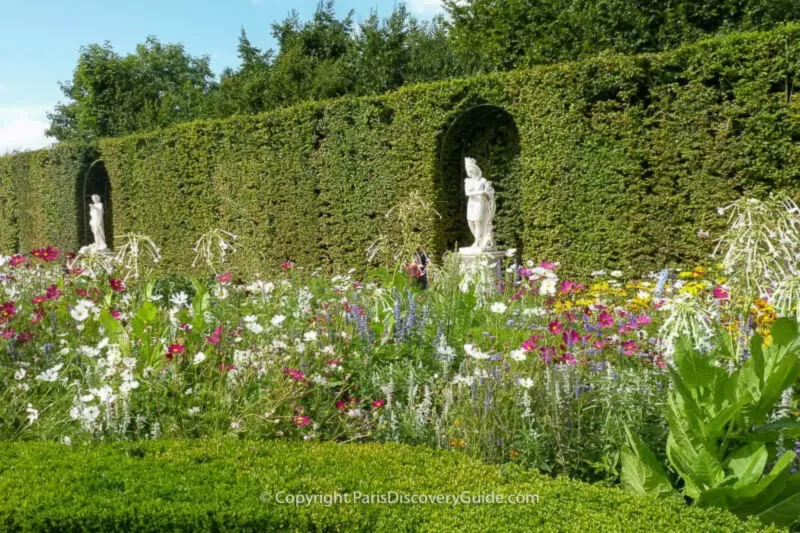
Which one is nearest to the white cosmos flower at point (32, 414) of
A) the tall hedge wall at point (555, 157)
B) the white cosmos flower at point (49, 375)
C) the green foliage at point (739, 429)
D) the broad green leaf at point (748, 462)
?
the white cosmos flower at point (49, 375)

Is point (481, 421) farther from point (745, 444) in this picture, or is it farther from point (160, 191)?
point (160, 191)

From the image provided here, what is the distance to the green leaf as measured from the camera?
104 inches

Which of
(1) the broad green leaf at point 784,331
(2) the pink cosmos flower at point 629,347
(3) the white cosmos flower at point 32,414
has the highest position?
(1) the broad green leaf at point 784,331

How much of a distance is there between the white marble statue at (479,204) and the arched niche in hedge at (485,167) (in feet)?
4.69

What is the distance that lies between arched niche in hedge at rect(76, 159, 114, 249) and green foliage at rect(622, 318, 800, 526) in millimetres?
16763

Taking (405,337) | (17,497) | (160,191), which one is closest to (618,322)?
(405,337)

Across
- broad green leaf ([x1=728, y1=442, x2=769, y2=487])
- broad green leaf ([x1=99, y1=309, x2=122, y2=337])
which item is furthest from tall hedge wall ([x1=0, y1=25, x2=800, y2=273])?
broad green leaf ([x1=728, y1=442, x2=769, y2=487])

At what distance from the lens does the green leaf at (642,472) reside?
2639 millimetres

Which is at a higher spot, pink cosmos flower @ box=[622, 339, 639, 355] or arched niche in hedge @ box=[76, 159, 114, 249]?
arched niche in hedge @ box=[76, 159, 114, 249]

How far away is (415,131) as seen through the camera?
9820 mm

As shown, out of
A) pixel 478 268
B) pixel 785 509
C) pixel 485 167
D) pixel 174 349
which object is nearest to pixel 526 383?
pixel 785 509

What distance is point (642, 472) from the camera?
2.68 meters

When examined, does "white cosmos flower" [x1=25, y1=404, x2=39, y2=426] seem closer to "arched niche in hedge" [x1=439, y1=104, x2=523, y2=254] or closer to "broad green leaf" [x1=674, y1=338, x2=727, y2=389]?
"broad green leaf" [x1=674, y1=338, x2=727, y2=389]

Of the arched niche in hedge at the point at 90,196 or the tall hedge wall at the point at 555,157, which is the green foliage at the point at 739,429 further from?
the arched niche in hedge at the point at 90,196
